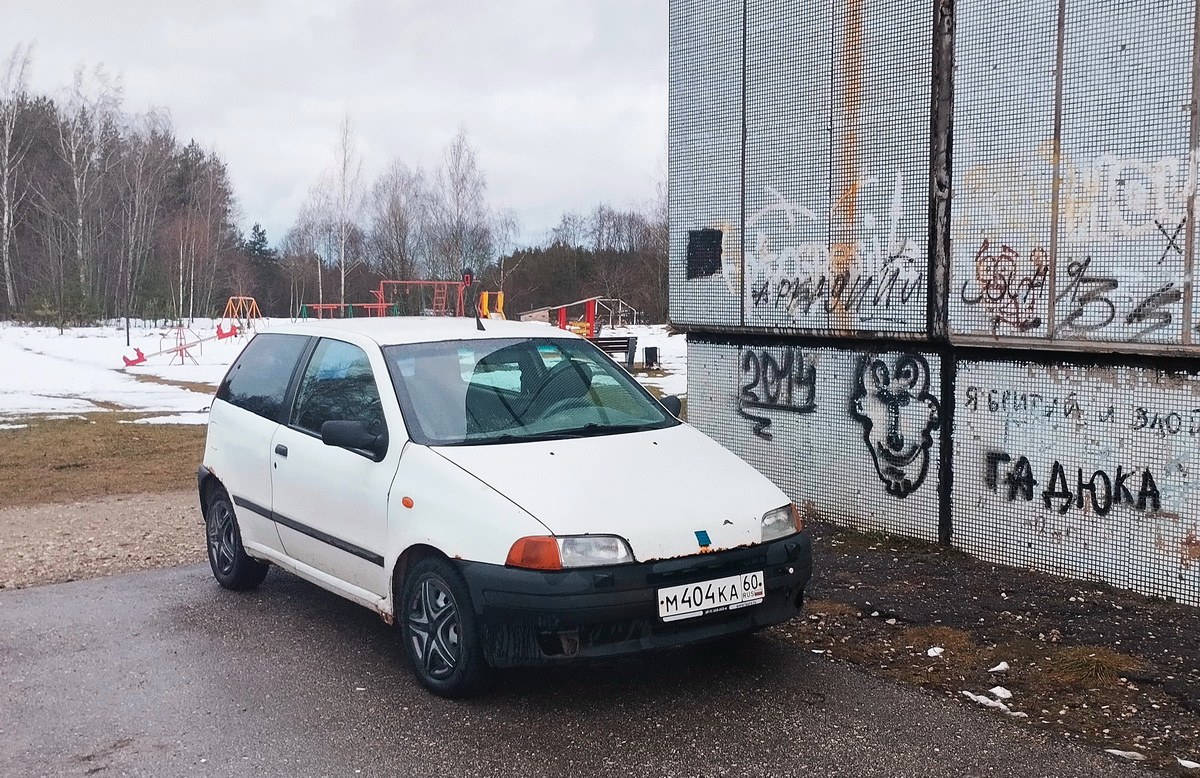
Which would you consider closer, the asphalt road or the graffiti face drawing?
the asphalt road

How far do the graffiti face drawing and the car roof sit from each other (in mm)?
2370

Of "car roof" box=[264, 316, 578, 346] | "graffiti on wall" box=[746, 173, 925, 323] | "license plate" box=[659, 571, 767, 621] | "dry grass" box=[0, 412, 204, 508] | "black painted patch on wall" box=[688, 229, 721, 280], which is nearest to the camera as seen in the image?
"license plate" box=[659, 571, 767, 621]

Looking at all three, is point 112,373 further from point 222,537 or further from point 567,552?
point 567,552

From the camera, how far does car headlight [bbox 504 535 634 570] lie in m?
4.02

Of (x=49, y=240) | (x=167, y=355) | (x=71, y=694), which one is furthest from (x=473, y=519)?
(x=49, y=240)

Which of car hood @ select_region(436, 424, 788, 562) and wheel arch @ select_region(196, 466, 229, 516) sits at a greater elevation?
car hood @ select_region(436, 424, 788, 562)

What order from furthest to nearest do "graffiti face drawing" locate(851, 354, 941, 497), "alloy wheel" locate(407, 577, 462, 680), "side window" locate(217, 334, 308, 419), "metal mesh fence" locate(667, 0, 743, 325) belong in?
"metal mesh fence" locate(667, 0, 743, 325)
"graffiti face drawing" locate(851, 354, 941, 497)
"side window" locate(217, 334, 308, 419)
"alloy wheel" locate(407, 577, 462, 680)

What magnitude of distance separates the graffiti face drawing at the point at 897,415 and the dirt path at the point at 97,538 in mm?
4593

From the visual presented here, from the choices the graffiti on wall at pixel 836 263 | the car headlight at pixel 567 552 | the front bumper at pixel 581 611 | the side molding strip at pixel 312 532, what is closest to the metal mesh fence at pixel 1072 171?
the graffiti on wall at pixel 836 263

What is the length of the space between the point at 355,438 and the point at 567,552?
1263 millimetres

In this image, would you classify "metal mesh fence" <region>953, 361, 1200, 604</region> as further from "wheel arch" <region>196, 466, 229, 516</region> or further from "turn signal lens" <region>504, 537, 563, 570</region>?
"wheel arch" <region>196, 466, 229, 516</region>

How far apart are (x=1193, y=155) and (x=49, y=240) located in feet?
184

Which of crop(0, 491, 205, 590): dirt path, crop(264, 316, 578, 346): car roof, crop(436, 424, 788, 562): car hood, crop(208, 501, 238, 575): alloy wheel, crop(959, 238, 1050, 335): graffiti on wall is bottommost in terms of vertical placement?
crop(0, 491, 205, 590): dirt path

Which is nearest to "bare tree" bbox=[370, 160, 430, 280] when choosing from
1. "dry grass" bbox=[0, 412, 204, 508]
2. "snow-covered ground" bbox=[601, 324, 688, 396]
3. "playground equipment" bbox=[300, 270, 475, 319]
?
"playground equipment" bbox=[300, 270, 475, 319]
